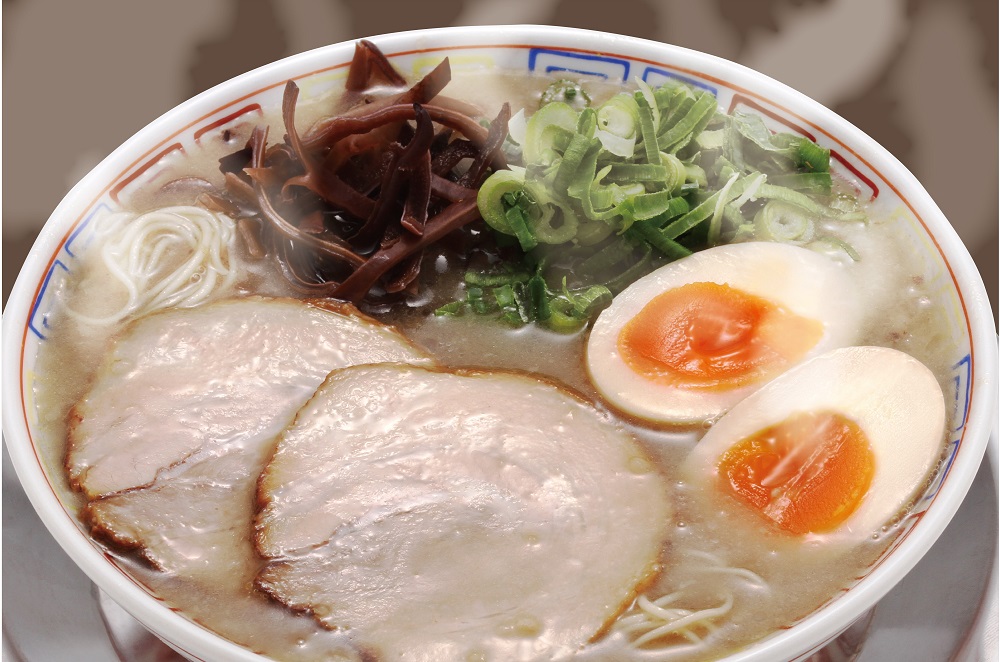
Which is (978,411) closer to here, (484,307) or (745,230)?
(745,230)

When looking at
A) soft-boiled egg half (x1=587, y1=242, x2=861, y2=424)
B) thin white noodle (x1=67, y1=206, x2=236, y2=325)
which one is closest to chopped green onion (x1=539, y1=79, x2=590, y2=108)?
soft-boiled egg half (x1=587, y1=242, x2=861, y2=424)

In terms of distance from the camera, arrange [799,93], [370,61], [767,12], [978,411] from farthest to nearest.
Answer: [370,61] < [799,93] < [767,12] < [978,411]

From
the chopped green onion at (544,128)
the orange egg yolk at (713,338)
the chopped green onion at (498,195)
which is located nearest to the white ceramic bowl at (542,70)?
the orange egg yolk at (713,338)

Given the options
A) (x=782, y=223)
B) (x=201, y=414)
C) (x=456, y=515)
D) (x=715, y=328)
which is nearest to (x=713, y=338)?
(x=715, y=328)

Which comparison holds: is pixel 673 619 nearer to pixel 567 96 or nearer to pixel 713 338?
pixel 713 338

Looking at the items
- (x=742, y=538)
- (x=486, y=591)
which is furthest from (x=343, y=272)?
(x=742, y=538)

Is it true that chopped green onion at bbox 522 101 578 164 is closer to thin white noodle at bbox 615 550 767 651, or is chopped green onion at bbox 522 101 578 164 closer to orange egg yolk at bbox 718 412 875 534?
orange egg yolk at bbox 718 412 875 534

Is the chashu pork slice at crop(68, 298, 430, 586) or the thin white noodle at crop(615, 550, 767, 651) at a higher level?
the chashu pork slice at crop(68, 298, 430, 586)
